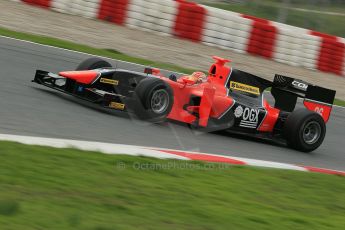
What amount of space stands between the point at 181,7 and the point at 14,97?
30.1 ft

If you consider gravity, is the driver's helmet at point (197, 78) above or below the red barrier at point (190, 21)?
below

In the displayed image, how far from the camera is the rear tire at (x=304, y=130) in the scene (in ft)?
29.7

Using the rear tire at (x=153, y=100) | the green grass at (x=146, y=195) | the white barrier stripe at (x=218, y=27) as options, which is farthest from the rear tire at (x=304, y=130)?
the white barrier stripe at (x=218, y=27)

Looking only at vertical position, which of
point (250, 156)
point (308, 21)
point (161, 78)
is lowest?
point (250, 156)

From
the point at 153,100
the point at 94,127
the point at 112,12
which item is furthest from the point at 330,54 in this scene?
the point at 94,127

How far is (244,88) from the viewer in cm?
923

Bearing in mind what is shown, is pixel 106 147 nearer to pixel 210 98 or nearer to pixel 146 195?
pixel 146 195

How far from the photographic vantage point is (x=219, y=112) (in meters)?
8.67

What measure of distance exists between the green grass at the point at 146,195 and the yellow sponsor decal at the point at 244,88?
2.29m

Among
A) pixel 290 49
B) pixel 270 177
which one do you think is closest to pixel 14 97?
pixel 270 177

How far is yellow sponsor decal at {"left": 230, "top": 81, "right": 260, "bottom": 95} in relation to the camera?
912 centimetres

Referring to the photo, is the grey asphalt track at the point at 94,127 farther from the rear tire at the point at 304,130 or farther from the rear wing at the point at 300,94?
the rear wing at the point at 300,94

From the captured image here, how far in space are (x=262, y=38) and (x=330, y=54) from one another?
2128 millimetres

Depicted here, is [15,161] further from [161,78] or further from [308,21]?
[308,21]
